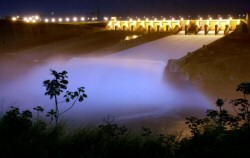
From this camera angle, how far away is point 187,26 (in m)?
33.1

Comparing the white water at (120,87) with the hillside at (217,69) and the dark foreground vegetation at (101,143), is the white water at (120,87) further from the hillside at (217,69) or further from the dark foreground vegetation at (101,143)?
the dark foreground vegetation at (101,143)

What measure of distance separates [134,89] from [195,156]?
13.2 m

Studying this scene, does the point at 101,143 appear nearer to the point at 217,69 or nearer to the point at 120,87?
the point at 120,87

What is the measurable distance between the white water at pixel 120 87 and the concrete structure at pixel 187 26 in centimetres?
577

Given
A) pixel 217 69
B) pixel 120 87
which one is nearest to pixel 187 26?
pixel 217 69

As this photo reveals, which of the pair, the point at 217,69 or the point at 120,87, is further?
the point at 217,69

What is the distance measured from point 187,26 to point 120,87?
1649cm

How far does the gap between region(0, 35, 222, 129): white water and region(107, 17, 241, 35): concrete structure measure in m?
5.77

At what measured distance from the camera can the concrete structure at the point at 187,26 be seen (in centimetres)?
3228

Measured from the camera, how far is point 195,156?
5145 millimetres

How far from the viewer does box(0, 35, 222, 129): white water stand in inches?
579

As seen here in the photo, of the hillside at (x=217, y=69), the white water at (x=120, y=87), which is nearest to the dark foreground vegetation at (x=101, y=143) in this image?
the white water at (x=120, y=87)

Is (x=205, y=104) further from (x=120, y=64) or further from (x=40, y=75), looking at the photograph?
(x=40, y=75)

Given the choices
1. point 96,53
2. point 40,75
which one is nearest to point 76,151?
point 40,75
